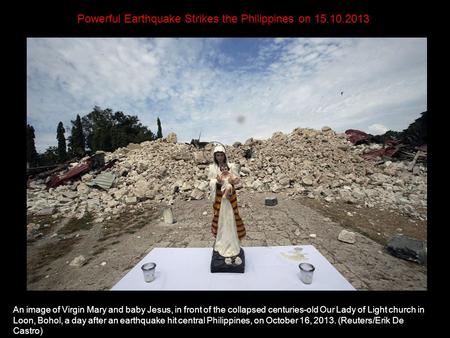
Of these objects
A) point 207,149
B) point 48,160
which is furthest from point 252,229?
→ point 48,160

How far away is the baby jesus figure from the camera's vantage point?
2.86 metres

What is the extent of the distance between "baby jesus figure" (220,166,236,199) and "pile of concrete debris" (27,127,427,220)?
16.5ft

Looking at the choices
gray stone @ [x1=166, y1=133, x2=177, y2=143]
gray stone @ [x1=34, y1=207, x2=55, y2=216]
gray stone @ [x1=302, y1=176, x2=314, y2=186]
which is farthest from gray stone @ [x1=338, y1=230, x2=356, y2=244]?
gray stone @ [x1=166, y1=133, x2=177, y2=143]

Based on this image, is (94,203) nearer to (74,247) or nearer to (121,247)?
(74,247)

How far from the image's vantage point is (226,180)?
9.52ft

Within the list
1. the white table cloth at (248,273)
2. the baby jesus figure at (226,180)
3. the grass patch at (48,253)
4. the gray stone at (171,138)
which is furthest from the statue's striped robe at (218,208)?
the gray stone at (171,138)

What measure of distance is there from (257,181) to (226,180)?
19.8ft

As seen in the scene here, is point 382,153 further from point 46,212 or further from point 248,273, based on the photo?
point 46,212

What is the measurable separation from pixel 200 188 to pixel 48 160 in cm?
2813

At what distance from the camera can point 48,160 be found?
83.5 ft

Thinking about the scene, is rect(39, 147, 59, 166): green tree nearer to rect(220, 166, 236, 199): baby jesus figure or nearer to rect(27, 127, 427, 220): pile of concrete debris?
rect(27, 127, 427, 220): pile of concrete debris

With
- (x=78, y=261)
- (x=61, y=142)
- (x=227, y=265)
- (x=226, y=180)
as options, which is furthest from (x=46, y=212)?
(x=61, y=142)

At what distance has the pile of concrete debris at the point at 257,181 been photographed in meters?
6.95

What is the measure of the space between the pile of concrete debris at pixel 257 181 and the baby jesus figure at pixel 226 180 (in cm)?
501
